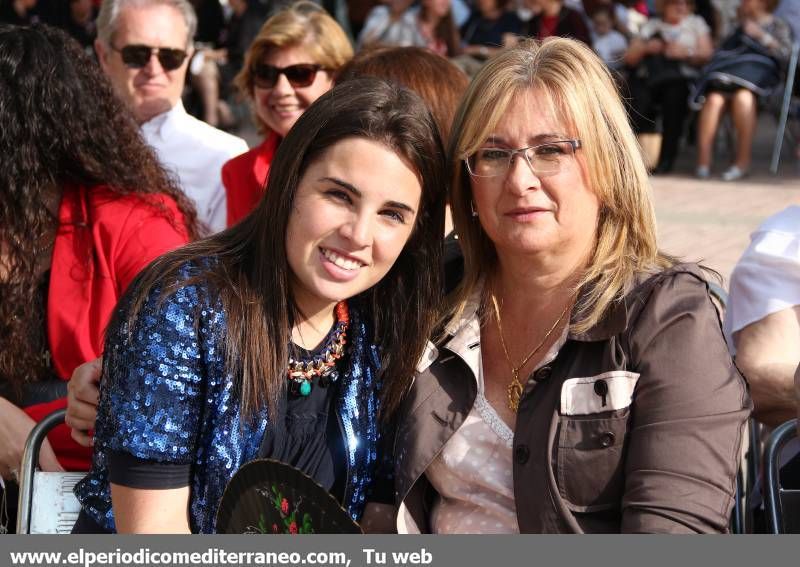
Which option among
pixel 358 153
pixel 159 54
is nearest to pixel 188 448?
pixel 358 153

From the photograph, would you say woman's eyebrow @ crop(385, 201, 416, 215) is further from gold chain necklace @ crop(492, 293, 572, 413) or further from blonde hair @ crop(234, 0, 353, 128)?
blonde hair @ crop(234, 0, 353, 128)

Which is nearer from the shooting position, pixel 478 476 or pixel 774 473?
pixel 478 476

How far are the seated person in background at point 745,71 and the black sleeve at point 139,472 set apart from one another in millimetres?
9262

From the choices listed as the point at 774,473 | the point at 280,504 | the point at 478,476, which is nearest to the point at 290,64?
the point at 478,476

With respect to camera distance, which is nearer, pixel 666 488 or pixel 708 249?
pixel 666 488

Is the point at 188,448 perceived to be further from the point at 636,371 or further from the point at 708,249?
the point at 708,249

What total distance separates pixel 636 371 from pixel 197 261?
35.4 inches

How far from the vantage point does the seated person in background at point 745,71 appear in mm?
10531

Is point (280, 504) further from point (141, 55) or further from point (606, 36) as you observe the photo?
point (606, 36)

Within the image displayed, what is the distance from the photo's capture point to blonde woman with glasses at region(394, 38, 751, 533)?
2.17 m

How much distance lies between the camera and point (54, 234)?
293 cm

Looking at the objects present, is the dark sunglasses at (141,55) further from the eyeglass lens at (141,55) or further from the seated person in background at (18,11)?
the seated person in background at (18,11)

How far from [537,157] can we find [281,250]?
0.57 metres

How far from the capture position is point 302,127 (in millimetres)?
2312
